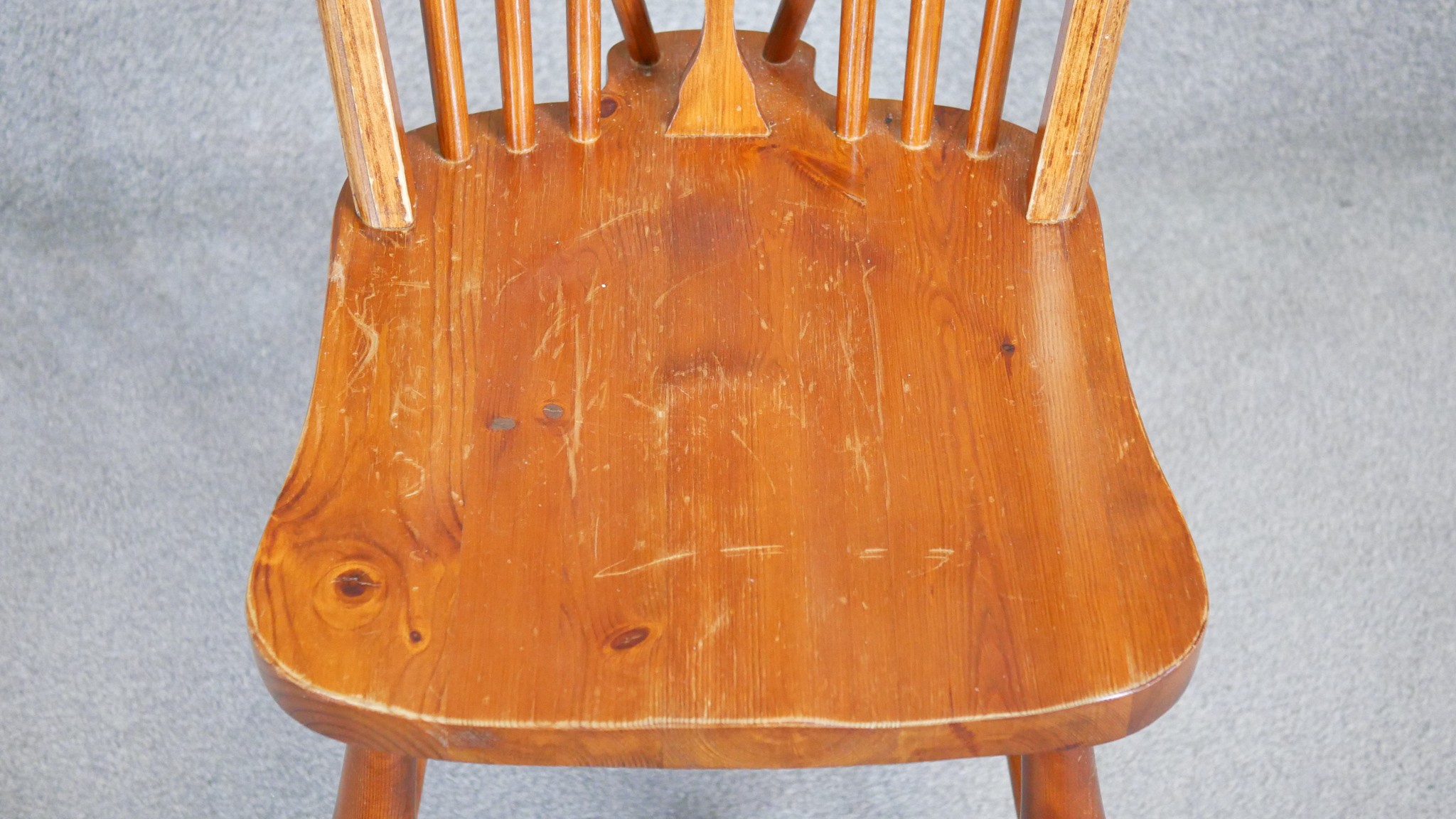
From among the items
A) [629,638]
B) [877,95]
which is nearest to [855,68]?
[629,638]

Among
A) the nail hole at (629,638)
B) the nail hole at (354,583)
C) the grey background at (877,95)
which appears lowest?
the grey background at (877,95)

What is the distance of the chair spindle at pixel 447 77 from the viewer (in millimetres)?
714

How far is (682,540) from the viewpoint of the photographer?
2.07ft

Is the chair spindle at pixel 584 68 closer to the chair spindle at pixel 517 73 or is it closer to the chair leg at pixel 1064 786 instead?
the chair spindle at pixel 517 73

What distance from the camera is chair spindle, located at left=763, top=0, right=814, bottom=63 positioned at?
2.57 ft

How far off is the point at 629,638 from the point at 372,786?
224 millimetres

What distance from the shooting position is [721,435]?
2.19 ft

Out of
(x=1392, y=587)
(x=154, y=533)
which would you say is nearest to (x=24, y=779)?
(x=154, y=533)

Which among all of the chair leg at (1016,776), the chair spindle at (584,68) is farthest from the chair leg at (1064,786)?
the chair spindle at (584,68)

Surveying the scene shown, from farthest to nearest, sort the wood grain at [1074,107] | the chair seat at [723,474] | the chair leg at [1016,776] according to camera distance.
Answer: the chair leg at [1016,776] < the wood grain at [1074,107] < the chair seat at [723,474]

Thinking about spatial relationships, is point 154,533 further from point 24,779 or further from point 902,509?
point 902,509

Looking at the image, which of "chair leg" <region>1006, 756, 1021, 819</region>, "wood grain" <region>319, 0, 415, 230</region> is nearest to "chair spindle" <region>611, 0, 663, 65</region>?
"wood grain" <region>319, 0, 415, 230</region>

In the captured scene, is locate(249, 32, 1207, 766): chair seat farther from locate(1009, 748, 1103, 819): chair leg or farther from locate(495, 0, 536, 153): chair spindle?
locate(1009, 748, 1103, 819): chair leg

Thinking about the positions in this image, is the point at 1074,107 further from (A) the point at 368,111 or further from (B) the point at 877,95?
(B) the point at 877,95
